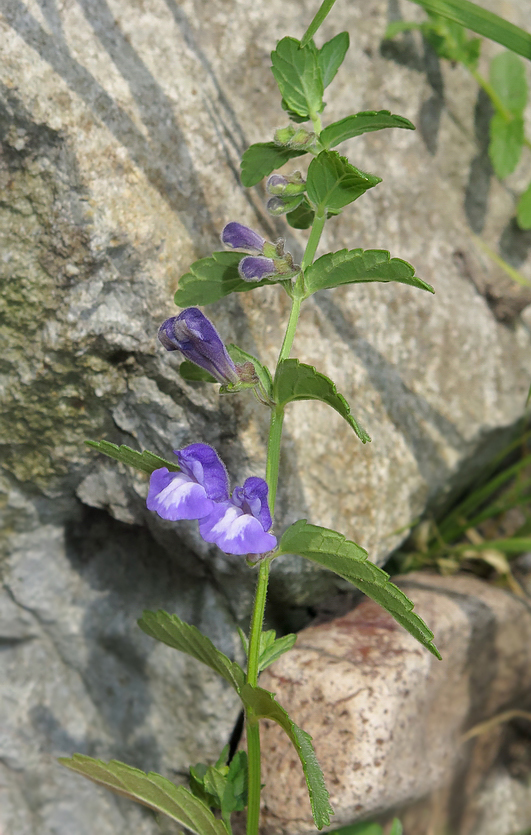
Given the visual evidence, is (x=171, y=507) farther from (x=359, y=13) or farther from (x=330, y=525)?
(x=359, y=13)

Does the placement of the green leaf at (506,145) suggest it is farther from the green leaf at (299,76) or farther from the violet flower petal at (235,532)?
the violet flower petal at (235,532)

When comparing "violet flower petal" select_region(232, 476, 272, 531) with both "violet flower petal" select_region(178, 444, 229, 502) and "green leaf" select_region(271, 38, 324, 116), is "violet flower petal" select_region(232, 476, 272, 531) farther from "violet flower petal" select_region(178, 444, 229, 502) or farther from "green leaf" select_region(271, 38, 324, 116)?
"green leaf" select_region(271, 38, 324, 116)

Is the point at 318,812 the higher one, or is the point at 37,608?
the point at 37,608

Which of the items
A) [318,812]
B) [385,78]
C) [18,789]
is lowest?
[18,789]

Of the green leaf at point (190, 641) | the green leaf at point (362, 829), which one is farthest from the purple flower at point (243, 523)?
the green leaf at point (362, 829)

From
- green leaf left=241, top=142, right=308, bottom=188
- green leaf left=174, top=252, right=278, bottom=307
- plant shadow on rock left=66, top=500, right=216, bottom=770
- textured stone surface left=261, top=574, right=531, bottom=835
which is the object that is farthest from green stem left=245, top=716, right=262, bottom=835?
green leaf left=241, top=142, right=308, bottom=188

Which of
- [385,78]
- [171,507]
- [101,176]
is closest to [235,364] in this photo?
[171,507]

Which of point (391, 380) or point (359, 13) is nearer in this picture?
point (391, 380)
